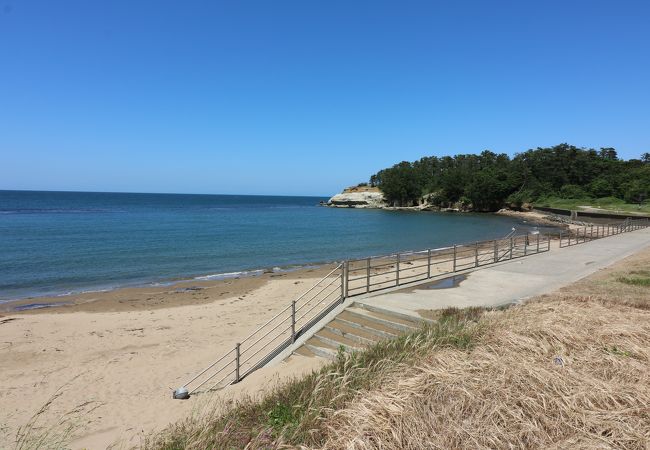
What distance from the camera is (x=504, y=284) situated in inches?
497

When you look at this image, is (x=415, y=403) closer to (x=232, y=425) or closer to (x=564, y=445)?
(x=564, y=445)

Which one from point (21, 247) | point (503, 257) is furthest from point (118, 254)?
point (503, 257)

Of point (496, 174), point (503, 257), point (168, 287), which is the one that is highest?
point (496, 174)

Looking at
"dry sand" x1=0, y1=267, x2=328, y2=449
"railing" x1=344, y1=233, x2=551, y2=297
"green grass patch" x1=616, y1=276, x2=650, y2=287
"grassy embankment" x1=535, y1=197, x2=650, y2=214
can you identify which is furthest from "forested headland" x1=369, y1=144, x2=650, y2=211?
"dry sand" x1=0, y1=267, x2=328, y2=449

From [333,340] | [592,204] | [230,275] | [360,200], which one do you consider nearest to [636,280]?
[333,340]

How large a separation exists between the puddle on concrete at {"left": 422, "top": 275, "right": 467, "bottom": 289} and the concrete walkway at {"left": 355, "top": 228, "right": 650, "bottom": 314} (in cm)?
5

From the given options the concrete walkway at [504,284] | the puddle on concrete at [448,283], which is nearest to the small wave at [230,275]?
the puddle on concrete at [448,283]

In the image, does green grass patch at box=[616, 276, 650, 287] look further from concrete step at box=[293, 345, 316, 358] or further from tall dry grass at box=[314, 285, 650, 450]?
concrete step at box=[293, 345, 316, 358]

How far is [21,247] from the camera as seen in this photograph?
31.8 metres

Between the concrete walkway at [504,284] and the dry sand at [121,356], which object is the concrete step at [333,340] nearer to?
the dry sand at [121,356]

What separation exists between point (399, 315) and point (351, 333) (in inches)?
49.6

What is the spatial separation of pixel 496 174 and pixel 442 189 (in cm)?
1454

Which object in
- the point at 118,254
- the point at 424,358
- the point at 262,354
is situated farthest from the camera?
the point at 118,254

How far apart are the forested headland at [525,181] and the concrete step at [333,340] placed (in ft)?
289
